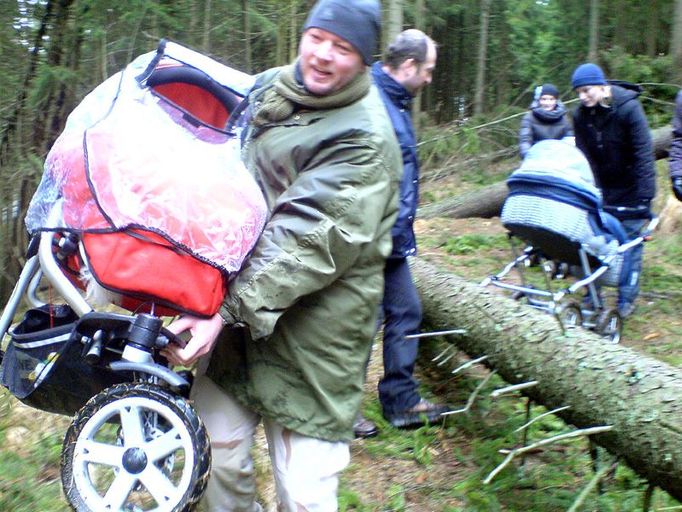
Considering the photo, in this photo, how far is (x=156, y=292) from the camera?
6.89 ft

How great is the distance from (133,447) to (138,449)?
16mm

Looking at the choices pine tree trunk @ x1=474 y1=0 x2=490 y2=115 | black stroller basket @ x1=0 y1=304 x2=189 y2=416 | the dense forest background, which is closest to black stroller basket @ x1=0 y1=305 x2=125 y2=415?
black stroller basket @ x1=0 y1=304 x2=189 y2=416

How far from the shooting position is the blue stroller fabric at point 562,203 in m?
5.71

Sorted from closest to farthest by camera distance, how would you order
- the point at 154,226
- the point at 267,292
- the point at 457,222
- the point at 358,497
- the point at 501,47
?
1. the point at 154,226
2. the point at 267,292
3. the point at 358,497
4. the point at 457,222
5. the point at 501,47

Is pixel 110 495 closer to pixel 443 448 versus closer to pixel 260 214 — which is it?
pixel 260 214

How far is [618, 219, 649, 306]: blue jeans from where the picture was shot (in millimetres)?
6324

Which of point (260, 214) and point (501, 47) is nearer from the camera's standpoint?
point (260, 214)

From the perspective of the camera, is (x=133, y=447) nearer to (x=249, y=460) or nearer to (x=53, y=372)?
(x=53, y=372)

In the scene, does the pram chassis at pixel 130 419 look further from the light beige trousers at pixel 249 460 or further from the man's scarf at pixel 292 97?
the man's scarf at pixel 292 97

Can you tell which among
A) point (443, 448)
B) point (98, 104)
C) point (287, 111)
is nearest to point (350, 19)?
point (287, 111)

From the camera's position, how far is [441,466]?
13.4 feet

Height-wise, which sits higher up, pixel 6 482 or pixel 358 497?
pixel 6 482

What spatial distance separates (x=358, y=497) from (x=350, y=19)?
2401 mm

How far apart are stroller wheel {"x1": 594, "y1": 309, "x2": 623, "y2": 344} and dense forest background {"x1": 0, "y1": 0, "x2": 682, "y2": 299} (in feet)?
17.1
